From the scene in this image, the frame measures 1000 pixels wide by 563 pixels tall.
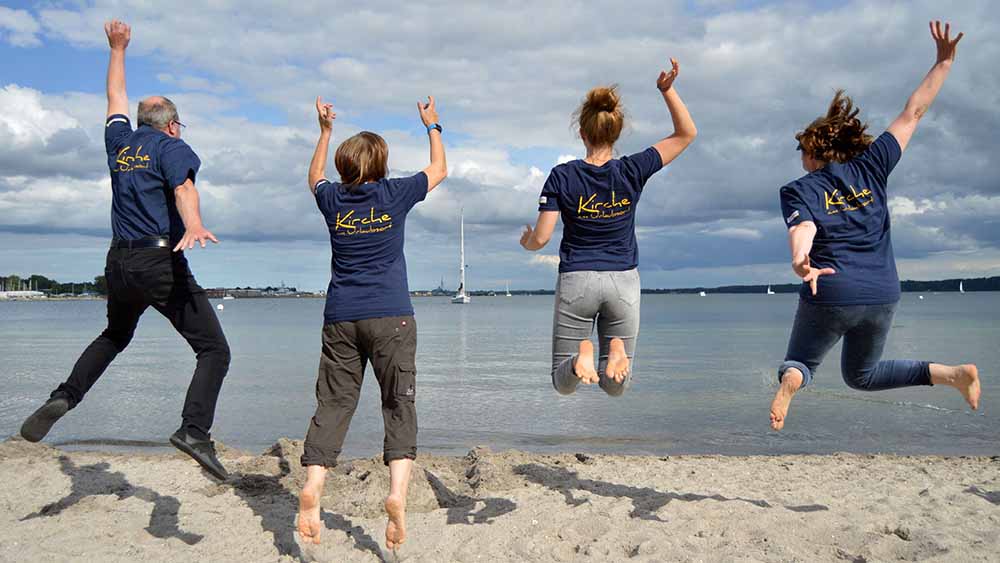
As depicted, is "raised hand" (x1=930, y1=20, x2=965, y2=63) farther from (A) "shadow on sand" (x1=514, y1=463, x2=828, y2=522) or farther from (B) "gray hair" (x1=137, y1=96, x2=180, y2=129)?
(B) "gray hair" (x1=137, y1=96, x2=180, y2=129)

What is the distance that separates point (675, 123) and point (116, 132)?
4.03m

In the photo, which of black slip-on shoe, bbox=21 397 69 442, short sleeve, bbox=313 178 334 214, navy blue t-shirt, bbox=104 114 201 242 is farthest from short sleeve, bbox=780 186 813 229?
black slip-on shoe, bbox=21 397 69 442

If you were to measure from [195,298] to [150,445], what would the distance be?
7434mm

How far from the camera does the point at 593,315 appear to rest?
5285 mm

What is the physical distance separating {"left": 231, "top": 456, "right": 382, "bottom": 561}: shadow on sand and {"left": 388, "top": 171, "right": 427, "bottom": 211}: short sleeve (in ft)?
8.35

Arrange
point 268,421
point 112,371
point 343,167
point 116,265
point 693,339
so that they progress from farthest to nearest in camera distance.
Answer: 1. point 693,339
2. point 112,371
3. point 268,421
4. point 116,265
5. point 343,167

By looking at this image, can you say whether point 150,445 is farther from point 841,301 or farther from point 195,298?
point 841,301

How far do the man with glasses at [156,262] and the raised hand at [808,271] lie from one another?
152 inches

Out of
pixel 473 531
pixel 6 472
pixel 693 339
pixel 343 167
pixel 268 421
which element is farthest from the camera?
pixel 693 339

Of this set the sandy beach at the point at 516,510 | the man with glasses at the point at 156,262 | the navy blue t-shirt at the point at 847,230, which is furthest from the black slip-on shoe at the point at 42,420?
the navy blue t-shirt at the point at 847,230

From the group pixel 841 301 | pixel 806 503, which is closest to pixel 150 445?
pixel 806 503

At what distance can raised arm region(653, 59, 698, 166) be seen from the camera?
5.18 metres

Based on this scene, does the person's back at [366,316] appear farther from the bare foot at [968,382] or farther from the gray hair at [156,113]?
the bare foot at [968,382]

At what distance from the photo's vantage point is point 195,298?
543 cm
